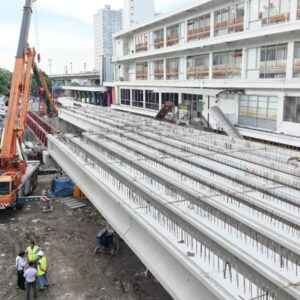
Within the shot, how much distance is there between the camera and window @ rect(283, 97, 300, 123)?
19.6 m

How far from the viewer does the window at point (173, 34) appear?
105 ft

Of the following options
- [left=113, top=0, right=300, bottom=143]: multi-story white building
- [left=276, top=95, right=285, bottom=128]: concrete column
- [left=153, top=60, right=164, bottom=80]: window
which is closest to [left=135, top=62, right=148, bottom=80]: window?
[left=113, top=0, right=300, bottom=143]: multi-story white building

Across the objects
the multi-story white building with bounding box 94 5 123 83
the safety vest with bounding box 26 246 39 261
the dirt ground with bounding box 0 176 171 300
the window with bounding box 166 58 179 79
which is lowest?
the dirt ground with bounding box 0 176 171 300

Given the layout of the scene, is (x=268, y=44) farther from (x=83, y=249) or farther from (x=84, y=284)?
(x=84, y=284)

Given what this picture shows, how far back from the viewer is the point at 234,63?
24391 millimetres

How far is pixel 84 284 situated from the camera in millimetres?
10953

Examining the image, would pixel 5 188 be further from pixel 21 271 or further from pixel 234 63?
pixel 234 63

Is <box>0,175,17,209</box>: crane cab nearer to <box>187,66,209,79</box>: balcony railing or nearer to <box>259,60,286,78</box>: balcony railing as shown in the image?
<box>259,60,286,78</box>: balcony railing

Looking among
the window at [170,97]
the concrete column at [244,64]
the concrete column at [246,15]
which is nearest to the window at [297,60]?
the concrete column at [244,64]

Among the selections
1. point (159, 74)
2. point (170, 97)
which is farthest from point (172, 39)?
point (170, 97)

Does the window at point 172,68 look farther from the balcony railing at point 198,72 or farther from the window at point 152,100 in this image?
the window at point 152,100

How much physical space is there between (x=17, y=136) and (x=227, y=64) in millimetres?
14733

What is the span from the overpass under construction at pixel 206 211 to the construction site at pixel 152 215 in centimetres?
3

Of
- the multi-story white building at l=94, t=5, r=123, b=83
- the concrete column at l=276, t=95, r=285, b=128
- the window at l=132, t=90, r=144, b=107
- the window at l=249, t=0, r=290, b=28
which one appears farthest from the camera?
the multi-story white building at l=94, t=5, r=123, b=83
